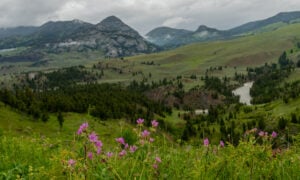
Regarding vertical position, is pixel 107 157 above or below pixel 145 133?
below

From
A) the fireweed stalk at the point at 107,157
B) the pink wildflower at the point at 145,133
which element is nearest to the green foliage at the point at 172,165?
the fireweed stalk at the point at 107,157

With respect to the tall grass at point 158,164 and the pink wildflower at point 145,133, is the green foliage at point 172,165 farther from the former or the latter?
the pink wildflower at point 145,133

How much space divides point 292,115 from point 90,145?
404 ft

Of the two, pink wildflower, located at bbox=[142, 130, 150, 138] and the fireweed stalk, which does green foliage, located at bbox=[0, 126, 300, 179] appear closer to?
the fireweed stalk

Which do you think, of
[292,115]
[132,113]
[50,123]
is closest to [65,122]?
[50,123]

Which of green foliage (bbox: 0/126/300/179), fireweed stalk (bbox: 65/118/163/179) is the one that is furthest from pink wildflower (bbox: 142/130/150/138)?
green foliage (bbox: 0/126/300/179)

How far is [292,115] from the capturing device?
119688 millimetres

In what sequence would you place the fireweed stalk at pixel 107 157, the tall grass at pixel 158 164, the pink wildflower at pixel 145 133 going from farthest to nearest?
the pink wildflower at pixel 145 133 < the tall grass at pixel 158 164 < the fireweed stalk at pixel 107 157

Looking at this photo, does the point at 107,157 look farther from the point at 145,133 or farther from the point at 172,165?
the point at 172,165

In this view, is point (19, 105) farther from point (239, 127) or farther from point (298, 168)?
point (298, 168)

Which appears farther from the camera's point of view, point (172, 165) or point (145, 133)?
point (172, 165)

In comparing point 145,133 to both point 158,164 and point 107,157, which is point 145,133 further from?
point 158,164

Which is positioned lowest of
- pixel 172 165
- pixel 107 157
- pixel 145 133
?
pixel 172 165

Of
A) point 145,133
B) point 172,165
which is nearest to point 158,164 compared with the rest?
point 172,165
